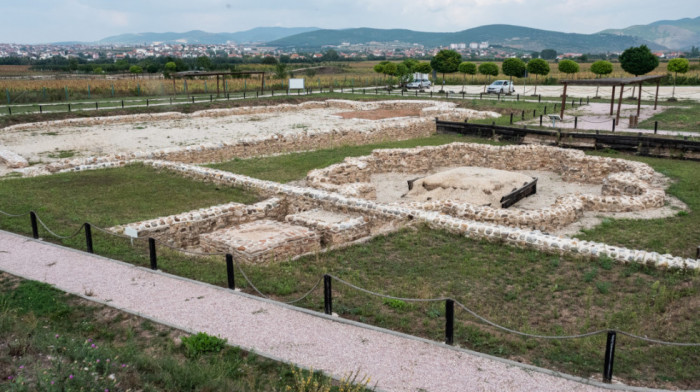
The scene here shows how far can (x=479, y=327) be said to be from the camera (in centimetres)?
699

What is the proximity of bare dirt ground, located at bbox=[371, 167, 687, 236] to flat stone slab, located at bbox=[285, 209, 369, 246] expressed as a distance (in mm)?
3366

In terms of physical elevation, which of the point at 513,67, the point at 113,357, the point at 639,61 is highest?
the point at 639,61

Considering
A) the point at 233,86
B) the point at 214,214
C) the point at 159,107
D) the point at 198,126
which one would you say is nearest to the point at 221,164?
the point at 214,214

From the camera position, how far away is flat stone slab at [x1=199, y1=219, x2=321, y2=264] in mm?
9781

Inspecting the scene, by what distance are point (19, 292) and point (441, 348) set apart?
5.95 meters

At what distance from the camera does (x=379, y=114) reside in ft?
114

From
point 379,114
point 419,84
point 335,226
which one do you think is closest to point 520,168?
point 335,226

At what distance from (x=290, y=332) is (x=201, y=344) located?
3.50ft

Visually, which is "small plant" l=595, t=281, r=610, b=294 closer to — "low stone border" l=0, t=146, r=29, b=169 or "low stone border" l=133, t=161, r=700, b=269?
"low stone border" l=133, t=161, r=700, b=269

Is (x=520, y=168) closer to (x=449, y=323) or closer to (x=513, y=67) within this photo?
(x=449, y=323)

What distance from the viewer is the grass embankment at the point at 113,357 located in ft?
16.3

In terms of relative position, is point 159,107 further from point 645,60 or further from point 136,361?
point 645,60

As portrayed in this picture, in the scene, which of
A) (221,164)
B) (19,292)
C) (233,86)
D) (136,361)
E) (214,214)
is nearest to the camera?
(136,361)

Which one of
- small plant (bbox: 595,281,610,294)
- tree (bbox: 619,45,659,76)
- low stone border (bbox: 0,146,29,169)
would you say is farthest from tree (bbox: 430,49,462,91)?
small plant (bbox: 595,281,610,294)
